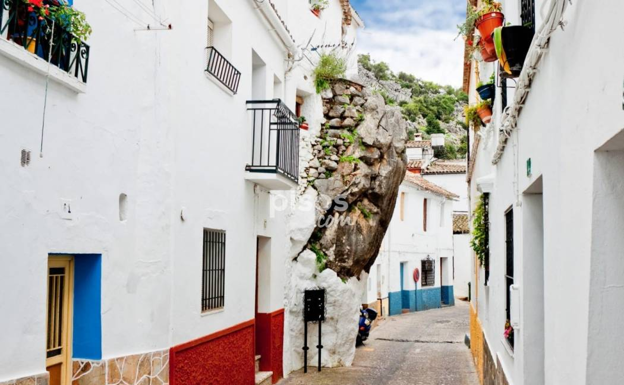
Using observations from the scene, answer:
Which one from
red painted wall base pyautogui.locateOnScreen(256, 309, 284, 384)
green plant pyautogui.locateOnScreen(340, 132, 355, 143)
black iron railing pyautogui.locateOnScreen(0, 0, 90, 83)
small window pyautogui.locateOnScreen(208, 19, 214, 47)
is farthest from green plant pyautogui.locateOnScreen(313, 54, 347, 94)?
black iron railing pyautogui.locateOnScreen(0, 0, 90, 83)

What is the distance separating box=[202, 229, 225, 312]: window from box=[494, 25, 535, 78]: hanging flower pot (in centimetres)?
507

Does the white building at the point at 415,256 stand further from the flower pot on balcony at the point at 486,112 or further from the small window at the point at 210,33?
the small window at the point at 210,33

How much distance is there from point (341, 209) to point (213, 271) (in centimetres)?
615

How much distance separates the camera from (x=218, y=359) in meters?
9.65

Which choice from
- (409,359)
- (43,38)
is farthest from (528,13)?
(409,359)

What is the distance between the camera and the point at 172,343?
802 centimetres

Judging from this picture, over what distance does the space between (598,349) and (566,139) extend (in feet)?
4.26

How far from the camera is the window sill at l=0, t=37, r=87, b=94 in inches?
191

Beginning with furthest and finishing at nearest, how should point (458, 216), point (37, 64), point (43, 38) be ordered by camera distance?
1. point (458, 216)
2. point (43, 38)
3. point (37, 64)

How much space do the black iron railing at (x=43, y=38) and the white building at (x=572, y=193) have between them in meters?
3.80

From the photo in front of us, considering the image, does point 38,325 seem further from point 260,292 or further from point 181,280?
point 260,292

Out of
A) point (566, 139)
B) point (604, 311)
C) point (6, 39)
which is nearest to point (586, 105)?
point (566, 139)

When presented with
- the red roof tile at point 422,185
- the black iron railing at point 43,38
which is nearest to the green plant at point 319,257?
the black iron railing at point 43,38

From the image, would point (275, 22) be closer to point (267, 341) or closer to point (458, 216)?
point (267, 341)
